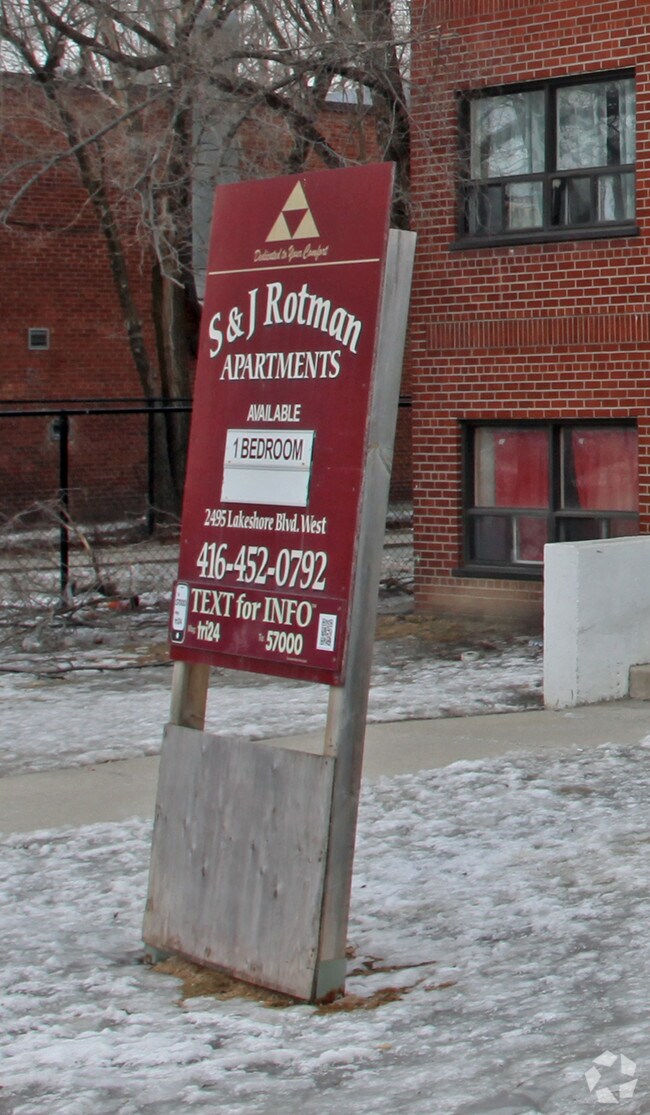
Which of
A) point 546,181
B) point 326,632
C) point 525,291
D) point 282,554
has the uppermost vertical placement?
point 546,181

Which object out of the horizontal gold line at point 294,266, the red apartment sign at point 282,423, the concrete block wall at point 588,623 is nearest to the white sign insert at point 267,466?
the red apartment sign at point 282,423

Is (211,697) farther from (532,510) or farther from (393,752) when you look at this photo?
(532,510)

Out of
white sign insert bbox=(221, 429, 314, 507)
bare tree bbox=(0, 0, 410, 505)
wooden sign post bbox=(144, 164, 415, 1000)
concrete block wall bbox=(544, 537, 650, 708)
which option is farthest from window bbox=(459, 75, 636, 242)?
white sign insert bbox=(221, 429, 314, 507)

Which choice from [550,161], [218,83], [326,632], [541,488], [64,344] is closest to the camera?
[326,632]

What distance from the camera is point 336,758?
5363 mm

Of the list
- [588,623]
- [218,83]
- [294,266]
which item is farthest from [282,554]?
[218,83]

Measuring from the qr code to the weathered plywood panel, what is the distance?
0.38 meters

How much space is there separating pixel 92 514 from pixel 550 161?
34.8ft

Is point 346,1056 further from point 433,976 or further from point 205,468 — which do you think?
point 205,468

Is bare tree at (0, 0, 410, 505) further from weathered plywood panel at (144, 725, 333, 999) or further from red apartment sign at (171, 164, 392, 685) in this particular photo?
weathered plywood panel at (144, 725, 333, 999)

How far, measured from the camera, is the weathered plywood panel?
5.39m

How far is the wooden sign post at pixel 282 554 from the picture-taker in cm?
537

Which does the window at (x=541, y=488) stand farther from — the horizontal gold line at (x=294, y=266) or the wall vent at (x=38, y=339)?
the wall vent at (x=38, y=339)

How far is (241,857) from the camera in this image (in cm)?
564
